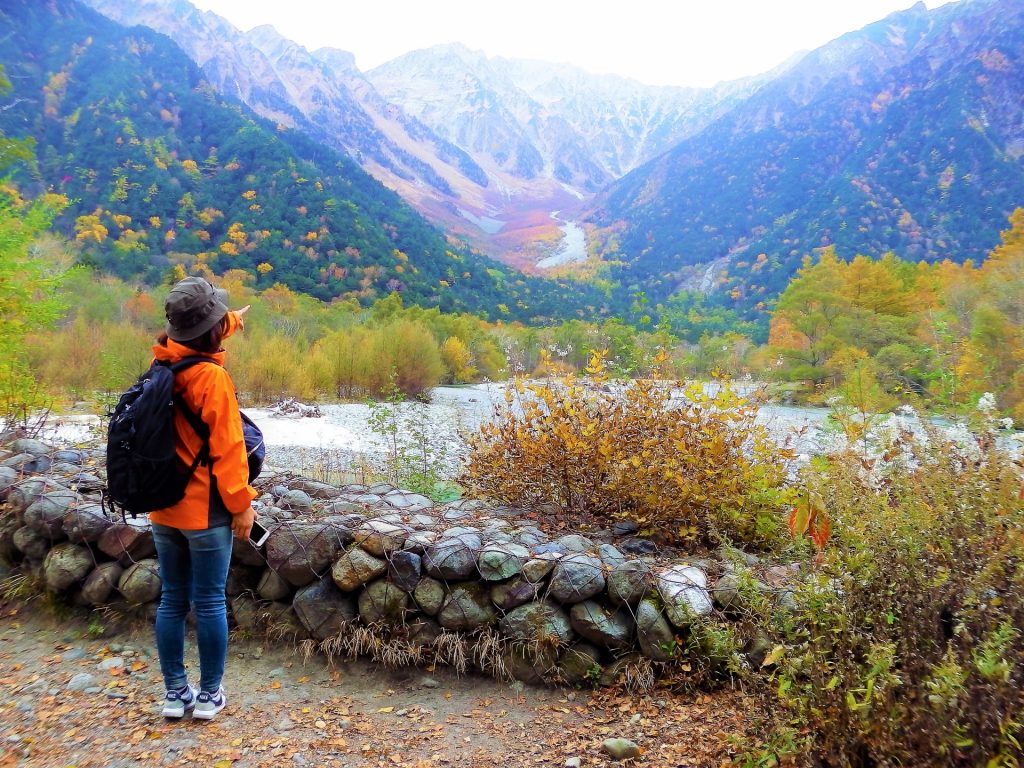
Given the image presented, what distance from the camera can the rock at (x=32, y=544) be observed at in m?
3.36

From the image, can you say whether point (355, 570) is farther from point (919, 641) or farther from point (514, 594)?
point (919, 641)

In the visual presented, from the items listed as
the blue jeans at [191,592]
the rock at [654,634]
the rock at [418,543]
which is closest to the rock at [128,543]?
the blue jeans at [191,592]

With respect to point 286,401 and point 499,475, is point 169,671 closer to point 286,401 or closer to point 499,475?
point 499,475

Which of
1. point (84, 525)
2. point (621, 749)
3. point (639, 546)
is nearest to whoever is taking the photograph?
point (621, 749)

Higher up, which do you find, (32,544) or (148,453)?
(148,453)

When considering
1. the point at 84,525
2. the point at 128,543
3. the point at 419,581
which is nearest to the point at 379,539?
the point at 419,581

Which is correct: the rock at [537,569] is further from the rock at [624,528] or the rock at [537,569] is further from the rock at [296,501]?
the rock at [296,501]

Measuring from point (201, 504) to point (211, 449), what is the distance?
8.9 inches

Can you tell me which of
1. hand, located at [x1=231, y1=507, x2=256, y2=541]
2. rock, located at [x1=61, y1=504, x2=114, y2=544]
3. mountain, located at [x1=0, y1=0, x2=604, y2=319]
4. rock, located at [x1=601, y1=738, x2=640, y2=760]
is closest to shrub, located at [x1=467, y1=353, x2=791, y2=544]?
rock, located at [x1=601, y1=738, x2=640, y2=760]

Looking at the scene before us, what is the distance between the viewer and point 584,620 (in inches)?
111

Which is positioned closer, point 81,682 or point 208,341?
point 208,341

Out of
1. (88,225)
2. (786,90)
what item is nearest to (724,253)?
(786,90)

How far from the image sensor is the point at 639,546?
3664 mm

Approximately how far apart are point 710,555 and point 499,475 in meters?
1.63
